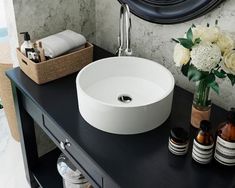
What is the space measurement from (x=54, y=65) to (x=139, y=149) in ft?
1.93

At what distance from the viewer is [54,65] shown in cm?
140

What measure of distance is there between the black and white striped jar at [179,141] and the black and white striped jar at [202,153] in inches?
1.3

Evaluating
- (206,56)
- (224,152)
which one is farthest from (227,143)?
(206,56)

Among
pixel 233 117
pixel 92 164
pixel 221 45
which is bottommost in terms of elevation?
pixel 92 164

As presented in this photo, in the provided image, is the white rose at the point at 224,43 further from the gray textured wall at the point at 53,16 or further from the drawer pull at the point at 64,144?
the gray textured wall at the point at 53,16

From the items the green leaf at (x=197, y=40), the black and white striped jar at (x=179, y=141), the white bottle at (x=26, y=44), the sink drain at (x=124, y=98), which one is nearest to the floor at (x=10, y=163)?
the white bottle at (x=26, y=44)

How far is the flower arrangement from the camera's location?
920mm

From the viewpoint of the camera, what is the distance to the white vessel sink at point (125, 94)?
1052 mm

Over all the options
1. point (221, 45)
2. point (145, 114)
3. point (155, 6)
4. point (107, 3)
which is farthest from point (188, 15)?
point (107, 3)

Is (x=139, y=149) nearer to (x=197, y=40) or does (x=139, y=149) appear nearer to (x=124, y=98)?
(x=124, y=98)

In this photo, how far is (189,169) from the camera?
981 millimetres

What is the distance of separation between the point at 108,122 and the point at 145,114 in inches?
5.2

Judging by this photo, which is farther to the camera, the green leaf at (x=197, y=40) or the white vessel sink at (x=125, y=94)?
the white vessel sink at (x=125, y=94)

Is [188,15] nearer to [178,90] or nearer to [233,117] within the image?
[178,90]
